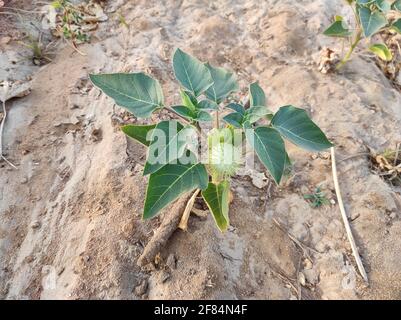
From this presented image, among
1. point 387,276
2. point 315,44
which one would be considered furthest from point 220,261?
point 315,44

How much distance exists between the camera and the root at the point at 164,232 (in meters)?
1.37

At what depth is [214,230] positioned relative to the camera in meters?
1.49

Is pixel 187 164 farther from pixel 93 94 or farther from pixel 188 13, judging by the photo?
pixel 188 13

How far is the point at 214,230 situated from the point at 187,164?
0.40 m

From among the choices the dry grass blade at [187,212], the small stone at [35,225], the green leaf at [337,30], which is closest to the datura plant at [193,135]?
the dry grass blade at [187,212]

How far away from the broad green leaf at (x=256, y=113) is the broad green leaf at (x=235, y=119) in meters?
0.02

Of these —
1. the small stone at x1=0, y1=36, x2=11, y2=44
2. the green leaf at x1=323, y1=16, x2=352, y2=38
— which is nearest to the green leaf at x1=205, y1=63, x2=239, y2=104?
the green leaf at x1=323, y1=16, x2=352, y2=38

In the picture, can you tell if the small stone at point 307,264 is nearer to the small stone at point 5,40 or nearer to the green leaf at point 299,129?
the green leaf at point 299,129

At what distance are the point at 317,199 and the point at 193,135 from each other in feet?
2.30

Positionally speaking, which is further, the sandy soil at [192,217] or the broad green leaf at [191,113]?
the sandy soil at [192,217]

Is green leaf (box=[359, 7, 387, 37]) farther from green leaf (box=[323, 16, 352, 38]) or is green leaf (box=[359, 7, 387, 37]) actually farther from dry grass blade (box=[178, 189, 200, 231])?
dry grass blade (box=[178, 189, 200, 231])

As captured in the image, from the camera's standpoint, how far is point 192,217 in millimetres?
1509

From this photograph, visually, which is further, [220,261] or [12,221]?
[12,221]

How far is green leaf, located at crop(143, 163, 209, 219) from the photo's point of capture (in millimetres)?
1099
